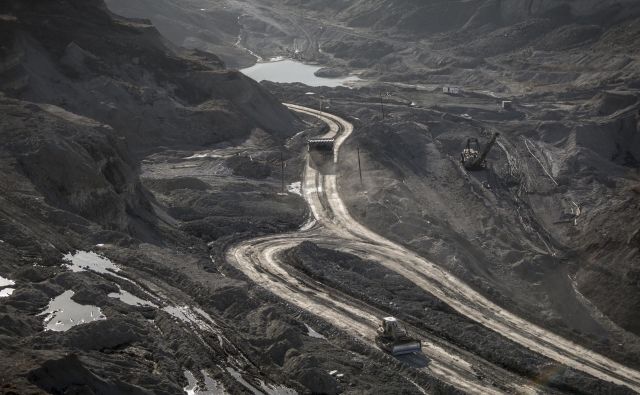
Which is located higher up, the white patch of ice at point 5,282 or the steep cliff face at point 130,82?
the steep cliff face at point 130,82

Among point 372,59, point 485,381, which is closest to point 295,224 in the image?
point 485,381

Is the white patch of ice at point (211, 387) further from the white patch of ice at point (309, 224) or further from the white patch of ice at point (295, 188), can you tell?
the white patch of ice at point (295, 188)

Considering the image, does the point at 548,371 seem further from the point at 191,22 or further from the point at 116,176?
the point at 191,22

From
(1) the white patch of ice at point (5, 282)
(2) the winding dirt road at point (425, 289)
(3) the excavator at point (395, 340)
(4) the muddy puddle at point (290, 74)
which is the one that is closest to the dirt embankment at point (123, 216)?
(1) the white patch of ice at point (5, 282)

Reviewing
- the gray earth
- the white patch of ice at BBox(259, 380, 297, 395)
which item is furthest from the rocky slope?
the white patch of ice at BBox(259, 380, 297, 395)

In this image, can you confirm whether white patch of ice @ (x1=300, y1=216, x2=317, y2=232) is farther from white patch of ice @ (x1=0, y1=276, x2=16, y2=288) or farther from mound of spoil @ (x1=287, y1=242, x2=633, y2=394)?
white patch of ice @ (x1=0, y1=276, x2=16, y2=288)

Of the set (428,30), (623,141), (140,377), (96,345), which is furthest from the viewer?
(428,30)
